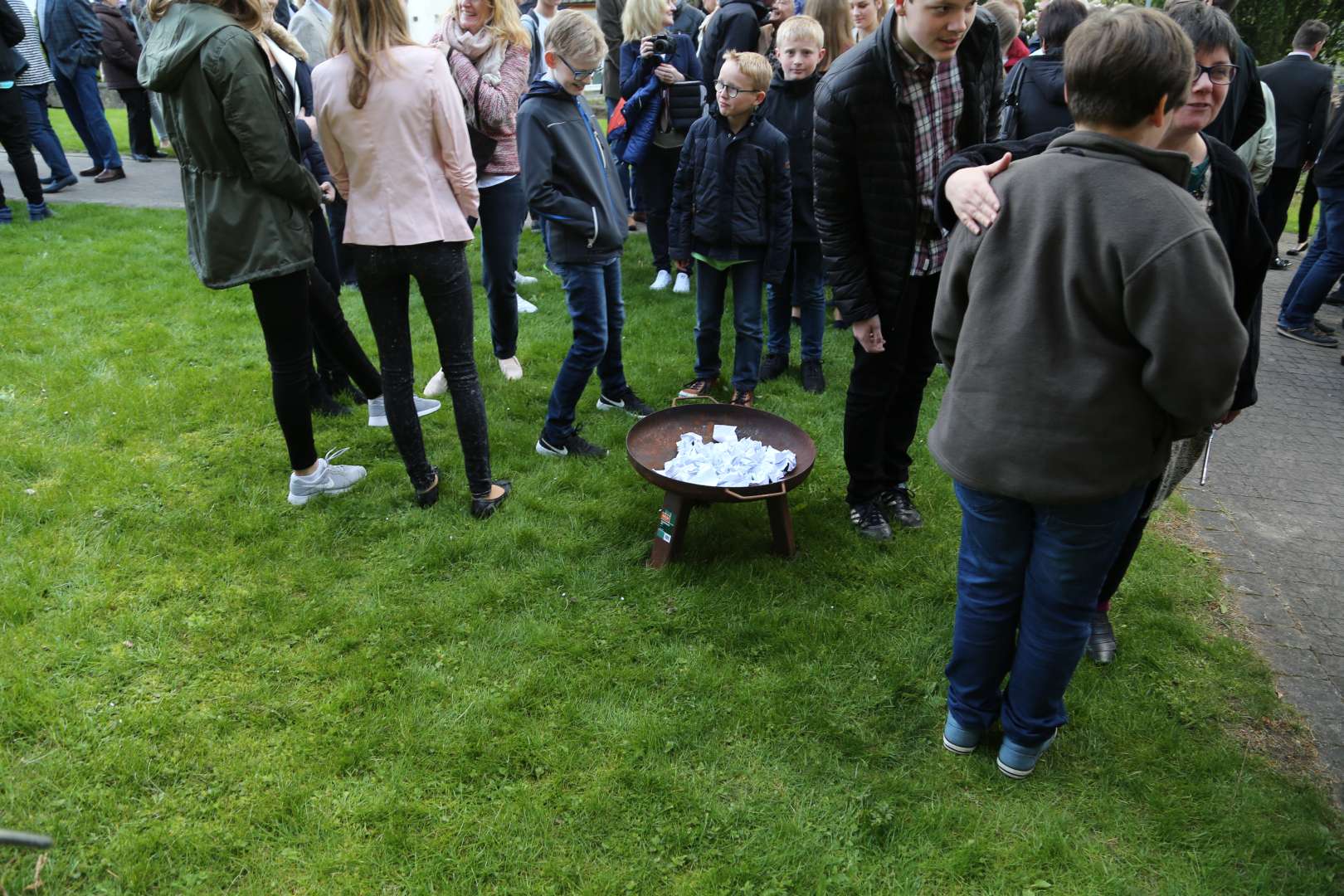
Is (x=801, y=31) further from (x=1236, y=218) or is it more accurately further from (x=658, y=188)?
(x=1236, y=218)

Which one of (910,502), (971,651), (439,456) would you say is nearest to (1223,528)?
(910,502)

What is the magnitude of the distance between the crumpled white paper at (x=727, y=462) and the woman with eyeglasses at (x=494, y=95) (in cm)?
162

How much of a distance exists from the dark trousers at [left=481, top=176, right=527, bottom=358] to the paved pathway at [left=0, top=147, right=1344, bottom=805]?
397 cm

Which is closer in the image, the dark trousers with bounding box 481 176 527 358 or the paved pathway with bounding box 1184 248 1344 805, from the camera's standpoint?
the paved pathway with bounding box 1184 248 1344 805

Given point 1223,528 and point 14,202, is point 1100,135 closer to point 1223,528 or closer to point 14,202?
point 1223,528

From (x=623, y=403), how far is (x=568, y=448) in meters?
0.65

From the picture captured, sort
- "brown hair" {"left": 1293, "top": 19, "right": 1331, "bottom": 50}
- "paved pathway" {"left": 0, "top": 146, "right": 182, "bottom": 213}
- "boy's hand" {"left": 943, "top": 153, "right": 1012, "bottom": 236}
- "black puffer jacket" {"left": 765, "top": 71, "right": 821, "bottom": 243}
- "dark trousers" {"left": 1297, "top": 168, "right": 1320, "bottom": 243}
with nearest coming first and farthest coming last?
"boy's hand" {"left": 943, "top": 153, "right": 1012, "bottom": 236} < "black puffer jacket" {"left": 765, "top": 71, "right": 821, "bottom": 243} < "brown hair" {"left": 1293, "top": 19, "right": 1331, "bottom": 50} < "dark trousers" {"left": 1297, "top": 168, "right": 1320, "bottom": 243} < "paved pathway" {"left": 0, "top": 146, "right": 182, "bottom": 213}

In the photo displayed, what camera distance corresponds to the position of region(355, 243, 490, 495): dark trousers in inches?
140

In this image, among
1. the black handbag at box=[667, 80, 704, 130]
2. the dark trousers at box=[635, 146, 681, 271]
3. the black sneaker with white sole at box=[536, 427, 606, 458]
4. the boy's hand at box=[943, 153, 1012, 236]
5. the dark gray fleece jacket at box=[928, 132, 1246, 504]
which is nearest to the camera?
the dark gray fleece jacket at box=[928, 132, 1246, 504]

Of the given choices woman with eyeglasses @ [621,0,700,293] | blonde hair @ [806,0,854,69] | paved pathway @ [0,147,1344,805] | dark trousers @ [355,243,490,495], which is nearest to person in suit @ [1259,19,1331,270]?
paved pathway @ [0,147,1344,805]

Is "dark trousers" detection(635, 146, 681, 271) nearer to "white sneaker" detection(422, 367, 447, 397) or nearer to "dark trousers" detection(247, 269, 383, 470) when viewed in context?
"white sneaker" detection(422, 367, 447, 397)

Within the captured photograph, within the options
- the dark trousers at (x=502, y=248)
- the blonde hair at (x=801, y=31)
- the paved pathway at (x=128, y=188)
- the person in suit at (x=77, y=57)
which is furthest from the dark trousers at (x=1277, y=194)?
the person in suit at (x=77, y=57)

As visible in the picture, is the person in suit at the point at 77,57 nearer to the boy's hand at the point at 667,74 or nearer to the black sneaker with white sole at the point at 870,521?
the boy's hand at the point at 667,74

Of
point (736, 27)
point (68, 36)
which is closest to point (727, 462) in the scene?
point (736, 27)
